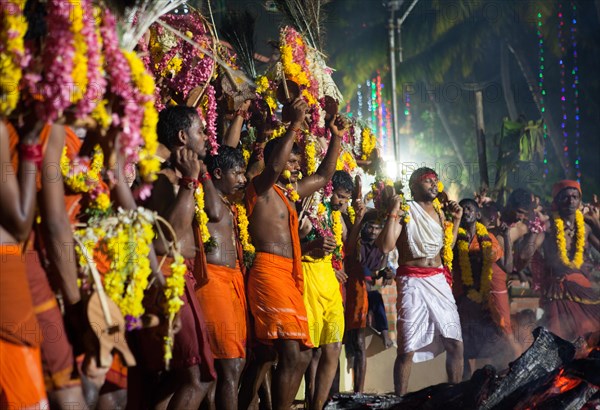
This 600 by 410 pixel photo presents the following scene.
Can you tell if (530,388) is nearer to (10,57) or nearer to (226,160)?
(226,160)

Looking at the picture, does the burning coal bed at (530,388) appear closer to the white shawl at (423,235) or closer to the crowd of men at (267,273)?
the crowd of men at (267,273)

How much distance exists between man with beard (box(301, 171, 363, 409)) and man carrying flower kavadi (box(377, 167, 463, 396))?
76 cm

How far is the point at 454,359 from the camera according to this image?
8.45m

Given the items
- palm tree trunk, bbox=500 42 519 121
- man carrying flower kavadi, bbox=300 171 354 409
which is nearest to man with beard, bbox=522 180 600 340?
man carrying flower kavadi, bbox=300 171 354 409

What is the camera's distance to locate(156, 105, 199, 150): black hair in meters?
5.29

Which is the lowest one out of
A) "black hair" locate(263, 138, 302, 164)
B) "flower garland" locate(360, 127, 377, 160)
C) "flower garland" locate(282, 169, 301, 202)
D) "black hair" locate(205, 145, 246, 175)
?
"flower garland" locate(282, 169, 301, 202)

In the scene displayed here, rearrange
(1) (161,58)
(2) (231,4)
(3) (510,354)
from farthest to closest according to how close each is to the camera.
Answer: (2) (231,4)
(3) (510,354)
(1) (161,58)

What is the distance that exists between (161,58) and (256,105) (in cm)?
95

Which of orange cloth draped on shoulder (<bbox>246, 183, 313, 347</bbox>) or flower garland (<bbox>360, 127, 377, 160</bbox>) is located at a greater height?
flower garland (<bbox>360, 127, 377, 160</bbox>)

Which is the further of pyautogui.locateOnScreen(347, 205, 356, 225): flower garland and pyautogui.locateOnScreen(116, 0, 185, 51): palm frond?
pyautogui.locateOnScreen(347, 205, 356, 225): flower garland

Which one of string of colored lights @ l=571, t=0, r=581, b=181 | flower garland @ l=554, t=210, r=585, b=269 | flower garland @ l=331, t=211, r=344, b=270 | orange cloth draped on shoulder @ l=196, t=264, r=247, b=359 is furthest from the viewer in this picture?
string of colored lights @ l=571, t=0, r=581, b=181

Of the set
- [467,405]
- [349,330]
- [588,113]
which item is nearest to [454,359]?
[349,330]

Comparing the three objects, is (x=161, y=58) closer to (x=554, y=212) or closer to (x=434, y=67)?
(x=554, y=212)

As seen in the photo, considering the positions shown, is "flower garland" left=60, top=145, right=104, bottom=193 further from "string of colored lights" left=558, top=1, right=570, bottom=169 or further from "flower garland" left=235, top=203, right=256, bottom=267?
"string of colored lights" left=558, top=1, right=570, bottom=169
